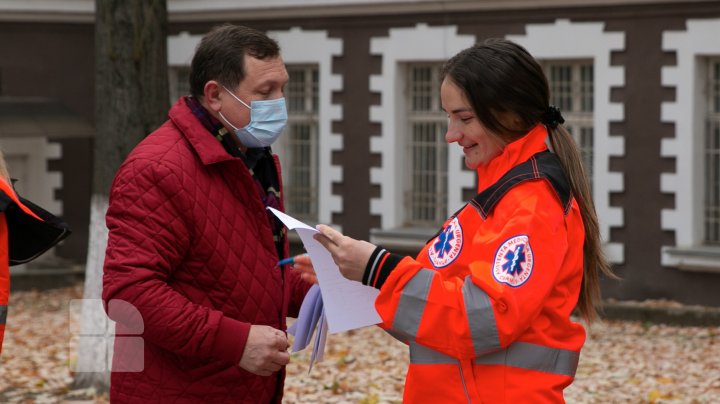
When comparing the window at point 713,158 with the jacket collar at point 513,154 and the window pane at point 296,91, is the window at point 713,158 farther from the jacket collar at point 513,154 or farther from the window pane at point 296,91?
the jacket collar at point 513,154

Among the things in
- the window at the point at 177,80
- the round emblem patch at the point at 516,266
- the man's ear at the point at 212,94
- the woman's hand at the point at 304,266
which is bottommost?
the woman's hand at the point at 304,266

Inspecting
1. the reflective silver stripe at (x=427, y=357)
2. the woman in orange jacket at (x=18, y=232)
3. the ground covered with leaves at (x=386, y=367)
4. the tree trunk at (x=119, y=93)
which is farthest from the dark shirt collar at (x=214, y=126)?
the tree trunk at (x=119, y=93)

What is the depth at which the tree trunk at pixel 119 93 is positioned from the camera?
852cm

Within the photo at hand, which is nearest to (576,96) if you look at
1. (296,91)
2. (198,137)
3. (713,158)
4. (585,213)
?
(713,158)

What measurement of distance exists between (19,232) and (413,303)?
1285 millimetres

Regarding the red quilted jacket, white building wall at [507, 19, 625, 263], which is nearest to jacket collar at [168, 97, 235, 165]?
the red quilted jacket

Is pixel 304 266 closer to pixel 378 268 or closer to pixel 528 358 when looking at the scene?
pixel 378 268

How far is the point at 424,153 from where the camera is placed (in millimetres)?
14320

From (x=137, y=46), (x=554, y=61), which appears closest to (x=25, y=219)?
(x=137, y=46)

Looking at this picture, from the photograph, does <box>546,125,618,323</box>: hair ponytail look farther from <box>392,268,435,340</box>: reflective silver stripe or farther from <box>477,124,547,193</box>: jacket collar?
<box>392,268,435,340</box>: reflective silver stripe

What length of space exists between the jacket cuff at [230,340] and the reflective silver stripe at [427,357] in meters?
0.57

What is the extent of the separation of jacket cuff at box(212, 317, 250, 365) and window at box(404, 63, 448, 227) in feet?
34.2

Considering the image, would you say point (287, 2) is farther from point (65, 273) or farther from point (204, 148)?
point (204, 148)

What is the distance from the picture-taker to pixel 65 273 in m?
15.4
